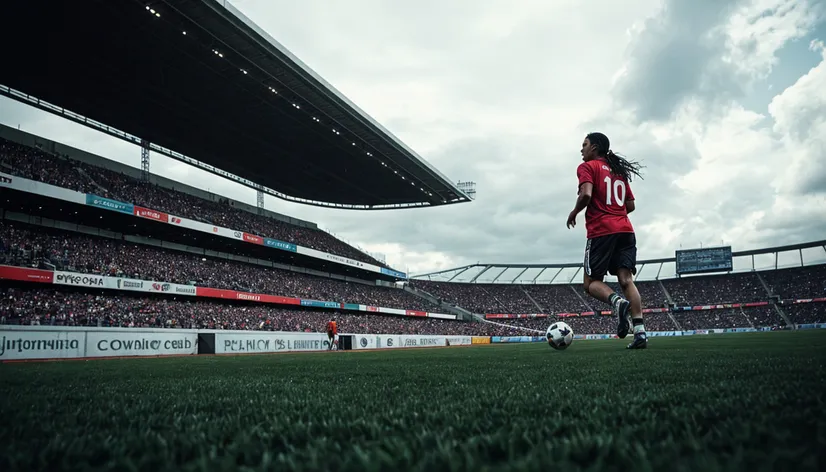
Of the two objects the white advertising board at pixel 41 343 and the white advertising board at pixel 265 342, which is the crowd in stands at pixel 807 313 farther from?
the white advertising board at pixel 41 343

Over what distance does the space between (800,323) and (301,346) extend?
4817 centimetres

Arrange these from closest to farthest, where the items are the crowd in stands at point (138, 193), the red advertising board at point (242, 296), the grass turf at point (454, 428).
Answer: the grass turf at point (454, 428) → the crowd in stands at point (138, 193) → the red advertising board at point (242, 296)

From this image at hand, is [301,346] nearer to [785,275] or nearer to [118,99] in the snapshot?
[118,99]

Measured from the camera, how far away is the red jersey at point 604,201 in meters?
5.40

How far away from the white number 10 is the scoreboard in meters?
57.4

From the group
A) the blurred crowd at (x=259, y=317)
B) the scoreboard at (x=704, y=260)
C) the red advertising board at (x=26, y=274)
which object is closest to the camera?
the red advertising board at (x=26, y=274)

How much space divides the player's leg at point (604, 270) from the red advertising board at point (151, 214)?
984 inches

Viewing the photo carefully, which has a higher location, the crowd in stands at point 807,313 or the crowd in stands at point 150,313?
the crowd in stands at point 150,313

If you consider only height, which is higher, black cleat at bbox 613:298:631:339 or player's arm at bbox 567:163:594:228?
player's arm at bbox 567:163:594:228

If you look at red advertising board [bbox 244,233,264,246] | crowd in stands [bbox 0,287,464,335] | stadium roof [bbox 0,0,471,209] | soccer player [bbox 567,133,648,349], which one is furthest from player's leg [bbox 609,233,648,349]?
red advertising board [bbox 244,233,264,246]

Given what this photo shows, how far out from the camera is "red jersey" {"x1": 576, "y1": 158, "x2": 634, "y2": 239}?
5.40 meters

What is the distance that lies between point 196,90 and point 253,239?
10.9 meters

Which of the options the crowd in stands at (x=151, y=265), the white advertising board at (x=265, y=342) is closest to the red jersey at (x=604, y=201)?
the white advertising board at (x=265, y=342)

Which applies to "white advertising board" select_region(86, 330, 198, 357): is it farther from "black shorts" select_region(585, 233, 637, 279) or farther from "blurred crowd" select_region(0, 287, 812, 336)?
"black shorts" select_region(585, 233, 637, 279)
